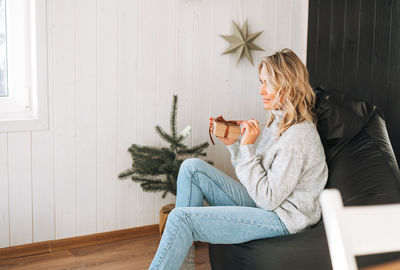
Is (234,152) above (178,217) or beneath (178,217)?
above

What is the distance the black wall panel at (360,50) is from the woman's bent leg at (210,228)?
129 cm

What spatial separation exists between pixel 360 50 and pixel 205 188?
1541mm

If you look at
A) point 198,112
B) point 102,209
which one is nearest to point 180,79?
point 198,112

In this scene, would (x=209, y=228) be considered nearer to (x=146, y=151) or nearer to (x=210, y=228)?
(x=210, y=228)

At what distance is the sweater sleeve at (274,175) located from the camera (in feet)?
6.14

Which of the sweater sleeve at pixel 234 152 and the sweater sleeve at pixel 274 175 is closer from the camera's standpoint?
the sweater sleeve at pixel 274 175

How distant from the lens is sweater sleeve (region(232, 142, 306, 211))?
6.14ft

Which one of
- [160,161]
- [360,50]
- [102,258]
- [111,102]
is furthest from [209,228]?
[360,50]

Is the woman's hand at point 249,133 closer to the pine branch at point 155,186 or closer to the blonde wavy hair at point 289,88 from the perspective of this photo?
the blonde wavy hair at point 289,88

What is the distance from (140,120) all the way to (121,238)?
749 millimetres

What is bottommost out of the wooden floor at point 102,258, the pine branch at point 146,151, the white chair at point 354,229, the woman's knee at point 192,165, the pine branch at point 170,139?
the wooden floor at point 102,258

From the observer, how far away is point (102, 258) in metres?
2.65

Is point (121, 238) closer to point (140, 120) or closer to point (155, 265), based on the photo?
point (140, 120)

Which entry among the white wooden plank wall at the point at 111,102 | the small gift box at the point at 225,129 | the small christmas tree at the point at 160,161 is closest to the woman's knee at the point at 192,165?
the small gift box at the point at 225,129
